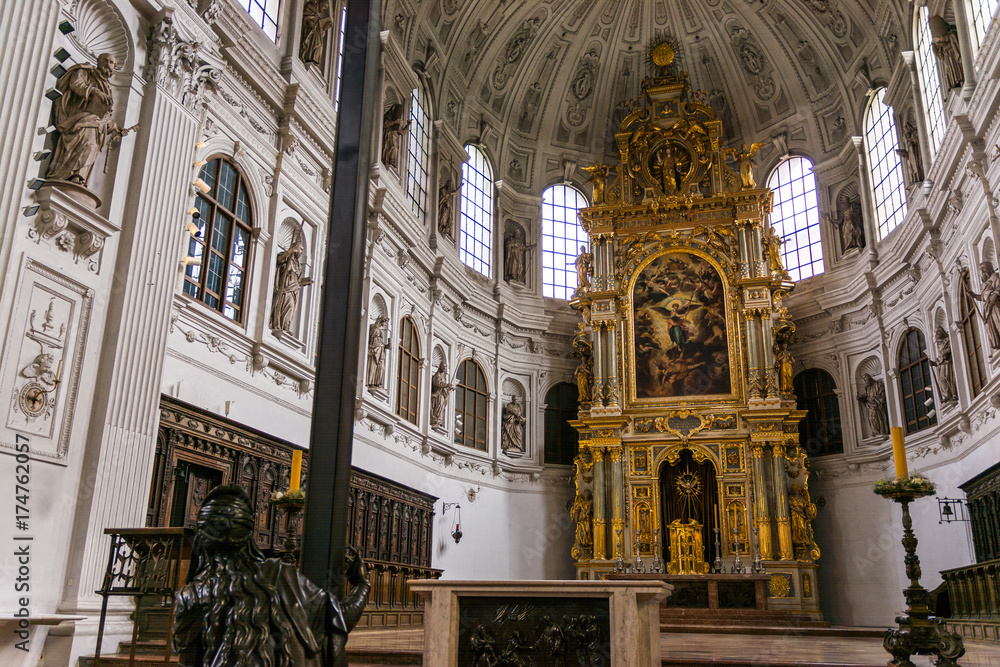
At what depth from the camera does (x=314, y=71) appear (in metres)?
15.4

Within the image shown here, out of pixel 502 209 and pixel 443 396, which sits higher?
pixel 502 209

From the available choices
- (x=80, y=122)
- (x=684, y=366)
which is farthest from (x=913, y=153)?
(x=80, y=122)

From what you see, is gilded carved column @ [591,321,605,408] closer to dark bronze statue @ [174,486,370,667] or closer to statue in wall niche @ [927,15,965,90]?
statue in wall niche @ [927,15,965,90]

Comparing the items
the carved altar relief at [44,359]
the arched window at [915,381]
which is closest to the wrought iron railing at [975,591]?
the arched window at [915,381]

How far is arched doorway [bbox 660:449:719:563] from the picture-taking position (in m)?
21.1

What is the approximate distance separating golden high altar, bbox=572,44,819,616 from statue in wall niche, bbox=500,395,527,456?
6.23ft

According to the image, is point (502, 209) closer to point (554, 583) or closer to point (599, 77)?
point (599, 77)

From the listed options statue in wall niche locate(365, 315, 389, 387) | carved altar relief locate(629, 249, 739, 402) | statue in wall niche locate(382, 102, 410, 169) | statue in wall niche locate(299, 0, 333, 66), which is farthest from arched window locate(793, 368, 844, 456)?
statue in wall niche locate(299, 0, 333, 66)

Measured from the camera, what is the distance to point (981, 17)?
48.9ft

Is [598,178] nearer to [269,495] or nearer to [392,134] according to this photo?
[392,134]

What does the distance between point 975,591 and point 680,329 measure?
1027 centimetres

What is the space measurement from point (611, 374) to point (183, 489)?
13.3 metres

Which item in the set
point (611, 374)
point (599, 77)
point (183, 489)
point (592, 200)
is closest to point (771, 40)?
point (599, 77)

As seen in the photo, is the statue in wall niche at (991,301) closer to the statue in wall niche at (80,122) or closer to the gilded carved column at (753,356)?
the gilded carved column at (753,356)
